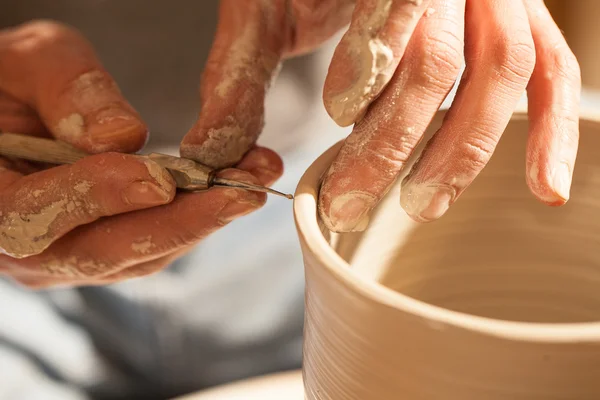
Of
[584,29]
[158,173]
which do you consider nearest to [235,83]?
[158,173]

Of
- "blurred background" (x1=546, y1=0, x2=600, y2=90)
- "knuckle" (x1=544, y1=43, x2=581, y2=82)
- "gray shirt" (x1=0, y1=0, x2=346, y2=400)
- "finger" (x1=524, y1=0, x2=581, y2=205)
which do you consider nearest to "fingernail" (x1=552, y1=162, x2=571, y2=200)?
"finger" (x1=524, y1=0, x2=581, y2=205)

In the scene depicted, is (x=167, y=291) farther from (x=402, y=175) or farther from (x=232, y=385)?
(x=402, y=175)

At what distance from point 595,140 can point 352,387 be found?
13.6 inches

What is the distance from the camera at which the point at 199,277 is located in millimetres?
1042

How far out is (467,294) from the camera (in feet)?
2.16

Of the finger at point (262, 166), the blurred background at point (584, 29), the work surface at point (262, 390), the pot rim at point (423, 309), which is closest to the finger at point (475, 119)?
the pot rim at point (423, 309)

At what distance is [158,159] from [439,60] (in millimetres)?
300

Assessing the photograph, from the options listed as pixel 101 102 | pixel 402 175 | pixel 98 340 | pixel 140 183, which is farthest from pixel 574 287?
pixel 98 340

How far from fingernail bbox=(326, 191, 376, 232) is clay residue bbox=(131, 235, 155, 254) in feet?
0.86

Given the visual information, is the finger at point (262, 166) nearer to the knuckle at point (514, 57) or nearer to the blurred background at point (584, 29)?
the knuckle at point (514, 57)

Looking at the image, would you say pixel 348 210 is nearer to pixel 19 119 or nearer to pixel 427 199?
pixel 427 199

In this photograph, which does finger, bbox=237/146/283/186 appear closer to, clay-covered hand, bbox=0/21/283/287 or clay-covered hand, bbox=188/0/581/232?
clay-covered hand, bbox=0/21/283/287

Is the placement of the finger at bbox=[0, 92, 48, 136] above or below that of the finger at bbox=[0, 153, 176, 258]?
below

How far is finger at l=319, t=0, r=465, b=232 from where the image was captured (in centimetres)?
50
